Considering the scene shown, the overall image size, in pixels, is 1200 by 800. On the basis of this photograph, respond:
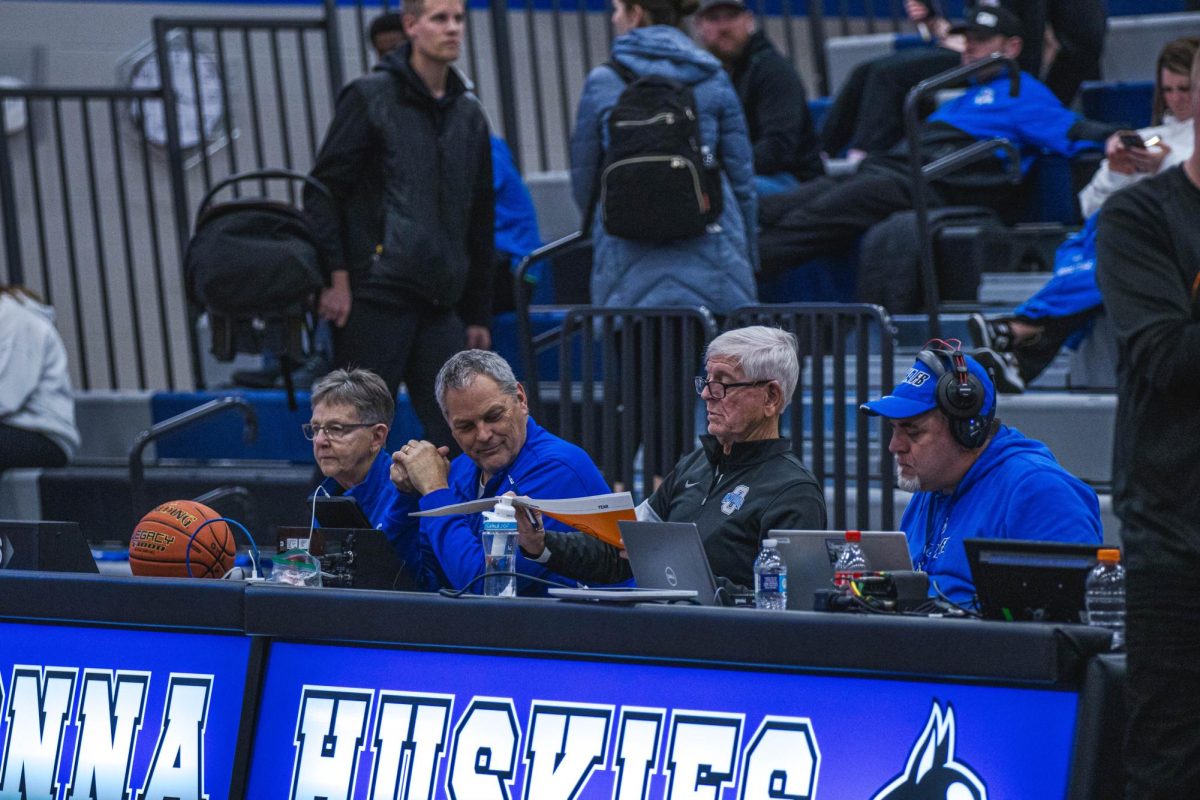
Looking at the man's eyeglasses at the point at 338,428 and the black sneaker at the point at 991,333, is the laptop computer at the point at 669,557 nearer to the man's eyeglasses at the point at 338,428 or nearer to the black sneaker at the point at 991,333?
the man's eyeglasses at the point at 338,428

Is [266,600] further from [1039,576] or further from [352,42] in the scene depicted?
[352,42]

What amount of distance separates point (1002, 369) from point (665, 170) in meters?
1.26

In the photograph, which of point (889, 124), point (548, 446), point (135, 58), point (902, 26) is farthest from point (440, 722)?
point (902, 26)

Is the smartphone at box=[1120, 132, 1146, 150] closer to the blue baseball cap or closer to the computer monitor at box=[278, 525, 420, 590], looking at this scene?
the blue baseball cap

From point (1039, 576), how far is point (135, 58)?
7.83 metres

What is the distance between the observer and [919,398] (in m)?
A: 4.09

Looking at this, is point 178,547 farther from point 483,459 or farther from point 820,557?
point 820,557

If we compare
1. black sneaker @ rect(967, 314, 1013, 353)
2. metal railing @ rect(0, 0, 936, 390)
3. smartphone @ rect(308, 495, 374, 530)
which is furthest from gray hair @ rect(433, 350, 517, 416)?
metal railing @ rect(0, 0, 936, 390)

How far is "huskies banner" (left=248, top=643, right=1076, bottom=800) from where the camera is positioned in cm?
319

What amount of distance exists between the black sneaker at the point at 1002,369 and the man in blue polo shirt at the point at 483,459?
173 centimetres

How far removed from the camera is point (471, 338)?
6.80 metres

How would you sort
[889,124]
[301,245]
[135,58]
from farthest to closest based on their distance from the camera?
1. [135,58]
2. [889,124]
3. [301,245]

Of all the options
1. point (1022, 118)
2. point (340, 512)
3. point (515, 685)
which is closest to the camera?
point (515, 685)

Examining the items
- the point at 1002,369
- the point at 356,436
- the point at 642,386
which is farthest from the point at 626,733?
the point at 1002,369
